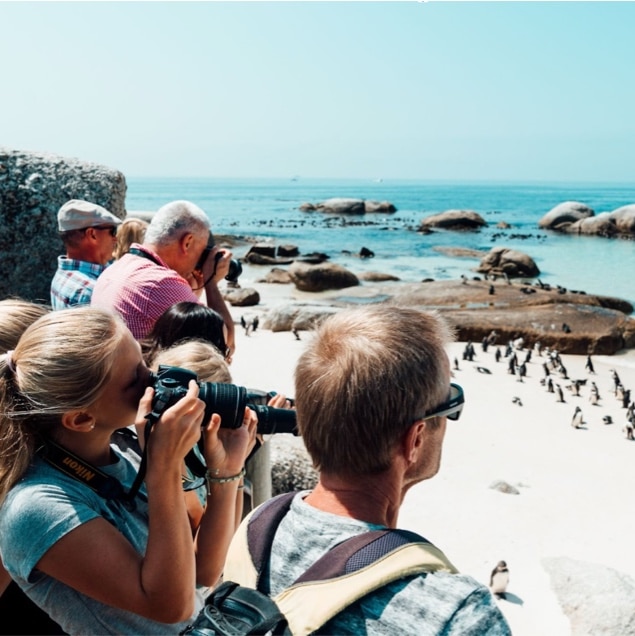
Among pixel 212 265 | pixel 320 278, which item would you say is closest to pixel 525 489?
pixel 212 265

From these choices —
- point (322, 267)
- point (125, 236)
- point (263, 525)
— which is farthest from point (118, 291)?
point (322, 267)

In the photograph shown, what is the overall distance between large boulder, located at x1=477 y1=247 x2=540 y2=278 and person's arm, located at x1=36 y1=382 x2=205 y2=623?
28.7 metres

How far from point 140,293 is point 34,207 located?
98.6 inches

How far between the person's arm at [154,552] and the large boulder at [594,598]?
366cm

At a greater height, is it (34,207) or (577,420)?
(34,207)

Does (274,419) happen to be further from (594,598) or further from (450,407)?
(594,598)

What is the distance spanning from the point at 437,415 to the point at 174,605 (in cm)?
91

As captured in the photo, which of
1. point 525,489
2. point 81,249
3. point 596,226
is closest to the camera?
point 81,249

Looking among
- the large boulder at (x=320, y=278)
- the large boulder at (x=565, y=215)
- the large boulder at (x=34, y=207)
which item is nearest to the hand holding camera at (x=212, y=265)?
the large boulder at (x=34, y=207)

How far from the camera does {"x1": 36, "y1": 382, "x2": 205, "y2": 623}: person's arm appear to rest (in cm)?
187

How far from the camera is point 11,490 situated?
1.99 metres

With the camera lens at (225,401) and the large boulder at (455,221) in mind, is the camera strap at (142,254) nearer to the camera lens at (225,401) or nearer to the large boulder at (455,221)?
the camera lens at (225,401)

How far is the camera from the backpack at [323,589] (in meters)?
1.35

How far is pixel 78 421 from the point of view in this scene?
2.10 m
